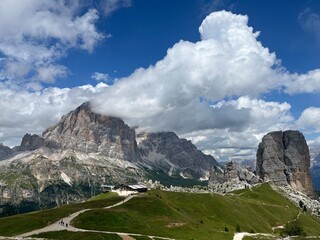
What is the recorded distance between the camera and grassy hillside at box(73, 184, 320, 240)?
11600cm

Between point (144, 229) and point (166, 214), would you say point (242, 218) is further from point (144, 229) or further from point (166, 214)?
point (144, 229)

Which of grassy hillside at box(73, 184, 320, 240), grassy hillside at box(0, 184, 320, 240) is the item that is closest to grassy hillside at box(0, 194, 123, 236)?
grassy hillside at box(0, 184, 320, 240)

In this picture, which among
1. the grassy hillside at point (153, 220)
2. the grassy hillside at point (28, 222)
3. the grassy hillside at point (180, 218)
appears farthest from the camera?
the grassy hillside at point (180, 218)

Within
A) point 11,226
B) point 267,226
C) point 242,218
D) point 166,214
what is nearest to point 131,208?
point 166,214

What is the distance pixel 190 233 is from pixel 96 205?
5081 centimetres

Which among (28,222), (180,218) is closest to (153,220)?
(180,218)

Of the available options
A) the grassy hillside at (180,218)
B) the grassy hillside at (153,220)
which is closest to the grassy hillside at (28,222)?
the grassy hillside at (153,220)

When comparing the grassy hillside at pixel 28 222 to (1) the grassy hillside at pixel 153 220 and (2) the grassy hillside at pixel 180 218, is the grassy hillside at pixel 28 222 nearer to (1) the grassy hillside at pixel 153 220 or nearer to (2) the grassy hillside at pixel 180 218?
(1) the grassy hillside at pixel 153 220

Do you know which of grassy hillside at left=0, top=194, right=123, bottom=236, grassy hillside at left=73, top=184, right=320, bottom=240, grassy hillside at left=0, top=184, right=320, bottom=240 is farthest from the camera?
grassy hillside at left=73, top=184, right=320, bottom=240

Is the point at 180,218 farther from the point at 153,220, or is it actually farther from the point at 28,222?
the point at 28,222

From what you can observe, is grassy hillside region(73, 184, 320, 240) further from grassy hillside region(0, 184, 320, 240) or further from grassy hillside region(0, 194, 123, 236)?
grassy hillside region(0, 194, 123, 236)

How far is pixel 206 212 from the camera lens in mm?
174375

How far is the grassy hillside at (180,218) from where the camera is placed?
11600cm

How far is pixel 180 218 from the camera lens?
13650cm
